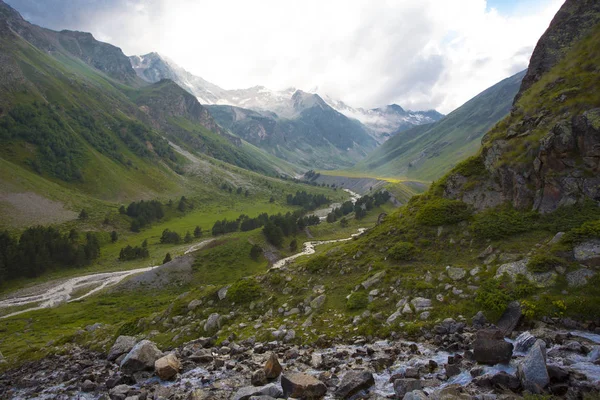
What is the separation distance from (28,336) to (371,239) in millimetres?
55617

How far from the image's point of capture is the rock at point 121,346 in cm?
2584

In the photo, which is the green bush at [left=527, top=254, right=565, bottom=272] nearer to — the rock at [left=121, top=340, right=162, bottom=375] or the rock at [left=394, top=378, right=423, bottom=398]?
the rock at [left=394, top=378, right=423, bottom=398]

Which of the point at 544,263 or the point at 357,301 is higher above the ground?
the point at 544,263

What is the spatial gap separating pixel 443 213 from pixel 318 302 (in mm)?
14501

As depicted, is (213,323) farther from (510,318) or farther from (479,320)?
(510,318)

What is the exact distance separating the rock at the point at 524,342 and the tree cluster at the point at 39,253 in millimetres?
115759

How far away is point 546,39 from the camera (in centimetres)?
3778

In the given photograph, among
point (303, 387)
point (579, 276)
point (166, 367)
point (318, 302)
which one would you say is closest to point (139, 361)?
point (166, 367)

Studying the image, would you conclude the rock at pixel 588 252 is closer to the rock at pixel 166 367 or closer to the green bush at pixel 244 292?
the green bush at pixel 244 292

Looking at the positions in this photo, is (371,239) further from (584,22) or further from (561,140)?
(584,22)

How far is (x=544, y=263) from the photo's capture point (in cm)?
1938

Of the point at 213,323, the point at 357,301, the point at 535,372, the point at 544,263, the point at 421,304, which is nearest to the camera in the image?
the point at 535,372

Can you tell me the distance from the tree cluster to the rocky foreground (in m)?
88.2

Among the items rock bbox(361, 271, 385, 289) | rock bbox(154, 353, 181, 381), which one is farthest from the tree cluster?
rock bbox(361, 271, 385, 289)
